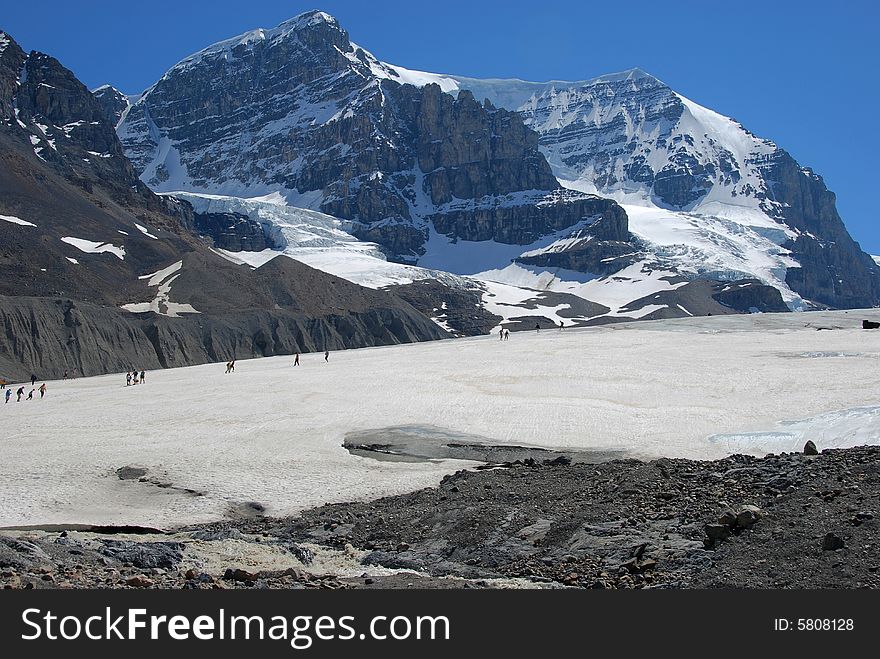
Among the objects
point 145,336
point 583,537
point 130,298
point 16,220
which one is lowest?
point 583,537

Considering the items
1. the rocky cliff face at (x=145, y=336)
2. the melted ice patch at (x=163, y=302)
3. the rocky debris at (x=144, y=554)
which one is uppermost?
the melted ice patch at (x=163, y=302)

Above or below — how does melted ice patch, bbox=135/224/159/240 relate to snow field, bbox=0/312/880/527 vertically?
above

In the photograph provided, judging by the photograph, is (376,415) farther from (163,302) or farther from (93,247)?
(93,247)

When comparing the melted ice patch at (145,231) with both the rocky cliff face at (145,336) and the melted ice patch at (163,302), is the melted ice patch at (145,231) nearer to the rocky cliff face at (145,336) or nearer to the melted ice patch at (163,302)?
the melted ice patch at (163,302)

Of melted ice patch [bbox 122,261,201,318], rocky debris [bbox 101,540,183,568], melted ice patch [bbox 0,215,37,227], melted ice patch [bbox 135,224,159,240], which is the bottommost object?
rocky debris [bbox 101,540,183,568]

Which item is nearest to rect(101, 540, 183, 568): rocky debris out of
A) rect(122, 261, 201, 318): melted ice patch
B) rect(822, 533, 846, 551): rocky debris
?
rect(822, 533, 846, 551): rocky debris

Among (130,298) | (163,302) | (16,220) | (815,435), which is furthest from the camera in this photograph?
(16,220)

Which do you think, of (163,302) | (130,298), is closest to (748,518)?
(163,302)

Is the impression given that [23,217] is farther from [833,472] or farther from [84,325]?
[833,472]

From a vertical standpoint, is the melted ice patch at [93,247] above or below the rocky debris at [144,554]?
above

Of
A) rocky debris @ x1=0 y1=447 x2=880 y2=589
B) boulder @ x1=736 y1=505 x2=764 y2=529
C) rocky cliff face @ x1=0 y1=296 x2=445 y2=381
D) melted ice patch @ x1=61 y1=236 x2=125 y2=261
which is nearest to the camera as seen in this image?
rocky debris @ x1=0 y1=447 x2=880 y2=589

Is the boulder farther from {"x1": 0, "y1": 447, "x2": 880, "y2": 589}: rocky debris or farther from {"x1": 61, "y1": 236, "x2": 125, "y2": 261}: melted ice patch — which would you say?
{"x1": 61, "y1": 236, "x2": 125, "y2": 261}: melted ice patch

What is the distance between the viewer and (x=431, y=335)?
157625 mm

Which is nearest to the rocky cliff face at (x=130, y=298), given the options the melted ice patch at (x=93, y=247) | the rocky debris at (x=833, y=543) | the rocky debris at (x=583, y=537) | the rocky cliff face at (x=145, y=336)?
the rocky cliff face at (x=145, y=336)
